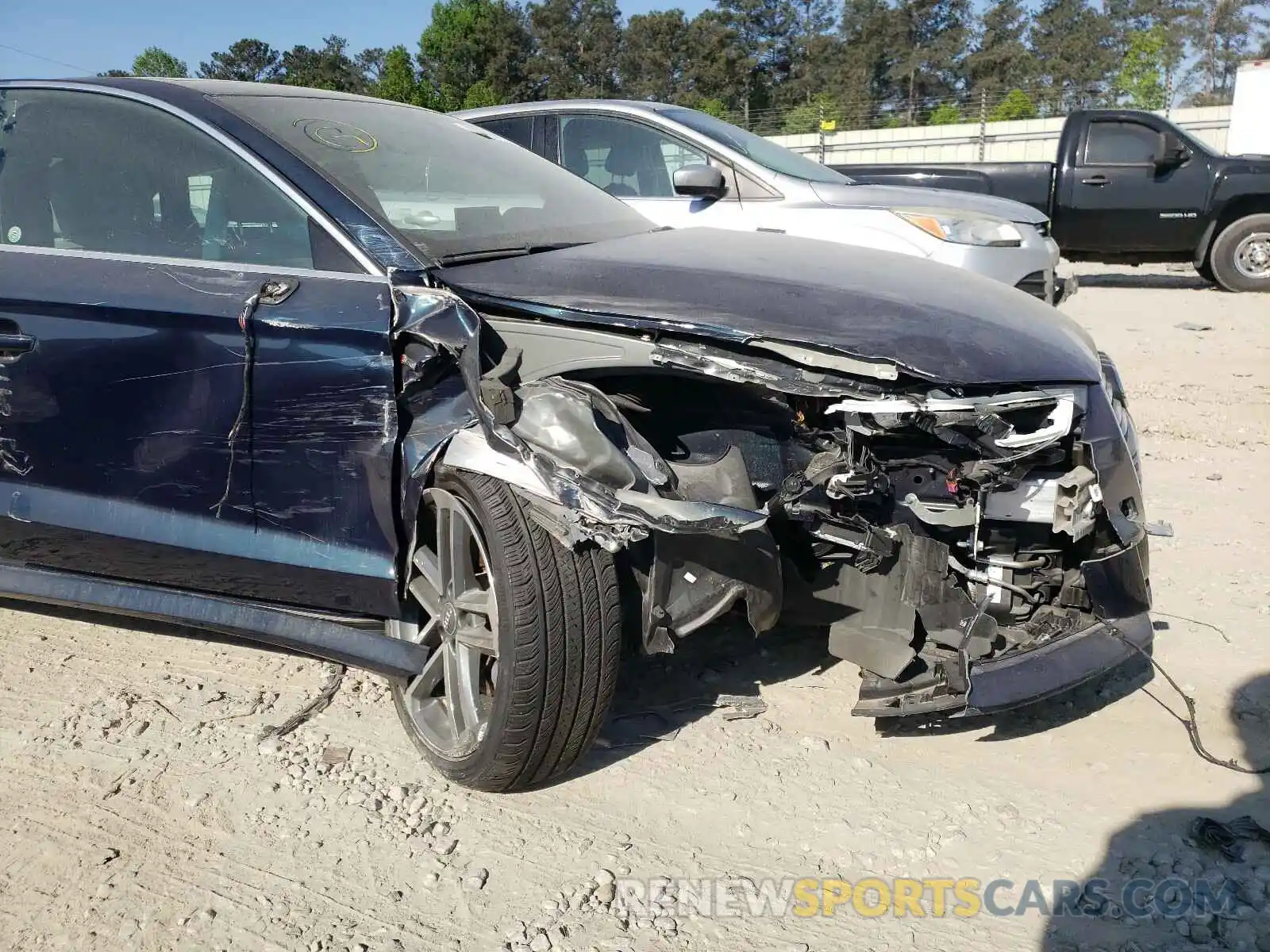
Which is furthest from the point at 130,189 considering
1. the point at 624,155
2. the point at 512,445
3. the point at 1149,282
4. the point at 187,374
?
the point at 1149,282

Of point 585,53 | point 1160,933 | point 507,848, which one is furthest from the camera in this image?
point 585,53

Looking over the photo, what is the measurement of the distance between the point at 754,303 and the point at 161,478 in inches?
66.4

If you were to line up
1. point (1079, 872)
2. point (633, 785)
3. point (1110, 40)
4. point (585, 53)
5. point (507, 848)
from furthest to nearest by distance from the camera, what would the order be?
point (585, 53) < point (1110, 40) < point (633, 785) < point (507, 848) < point (1079, 872)

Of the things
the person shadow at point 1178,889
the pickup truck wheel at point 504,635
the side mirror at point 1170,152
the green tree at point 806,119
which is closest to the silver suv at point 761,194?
the pickup truck wheel at point 504,635

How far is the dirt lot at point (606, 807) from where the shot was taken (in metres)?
2.36

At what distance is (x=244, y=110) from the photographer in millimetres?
3182

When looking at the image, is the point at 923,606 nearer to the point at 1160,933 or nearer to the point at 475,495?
the point at 1160,933

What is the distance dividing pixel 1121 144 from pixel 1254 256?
1.86 meters

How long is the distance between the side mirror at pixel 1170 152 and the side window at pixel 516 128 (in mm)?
7844

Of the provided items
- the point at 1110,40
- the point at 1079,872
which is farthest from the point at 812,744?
the point at 1110,40

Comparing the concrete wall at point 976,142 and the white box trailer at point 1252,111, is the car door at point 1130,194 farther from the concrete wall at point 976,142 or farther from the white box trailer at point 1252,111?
the concrete wall at point 976,142

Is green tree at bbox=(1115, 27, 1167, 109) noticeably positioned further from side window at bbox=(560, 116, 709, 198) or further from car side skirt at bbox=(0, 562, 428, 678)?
car side skirt at bbox=(0, 562, 428, 678)

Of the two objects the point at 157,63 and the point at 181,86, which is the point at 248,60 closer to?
the point at 157,63

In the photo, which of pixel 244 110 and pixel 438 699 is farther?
pixel 244 110
